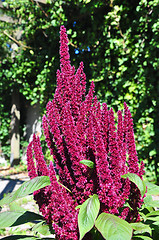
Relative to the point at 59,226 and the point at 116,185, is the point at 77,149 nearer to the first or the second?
the point at 116,185

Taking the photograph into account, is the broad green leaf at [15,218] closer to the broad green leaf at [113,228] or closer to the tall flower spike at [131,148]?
the broad green leaf at [113,228]

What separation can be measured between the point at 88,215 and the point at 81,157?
26cm

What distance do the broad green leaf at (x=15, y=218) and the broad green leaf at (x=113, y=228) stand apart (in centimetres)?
44

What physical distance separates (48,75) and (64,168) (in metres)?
4.04

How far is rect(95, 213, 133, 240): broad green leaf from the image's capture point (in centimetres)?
76

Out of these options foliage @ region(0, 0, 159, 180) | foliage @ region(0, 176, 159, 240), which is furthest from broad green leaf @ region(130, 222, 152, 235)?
foliage @ region(0, 0, 159, 180)

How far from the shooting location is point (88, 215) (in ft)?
2.85

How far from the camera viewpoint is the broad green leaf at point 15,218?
3.47 ft

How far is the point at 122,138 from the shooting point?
1.09 metres

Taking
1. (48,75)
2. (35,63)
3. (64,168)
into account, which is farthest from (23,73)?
(64,168)

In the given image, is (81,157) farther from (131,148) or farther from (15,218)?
(15,218)

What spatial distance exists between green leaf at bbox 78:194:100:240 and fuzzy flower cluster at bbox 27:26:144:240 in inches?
2.3

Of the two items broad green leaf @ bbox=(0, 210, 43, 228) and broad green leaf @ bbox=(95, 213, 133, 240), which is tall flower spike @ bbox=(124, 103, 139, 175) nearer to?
broad green leaf @ bbox=(95, 213, 133, 240)

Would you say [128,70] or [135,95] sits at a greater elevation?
[128,70]
